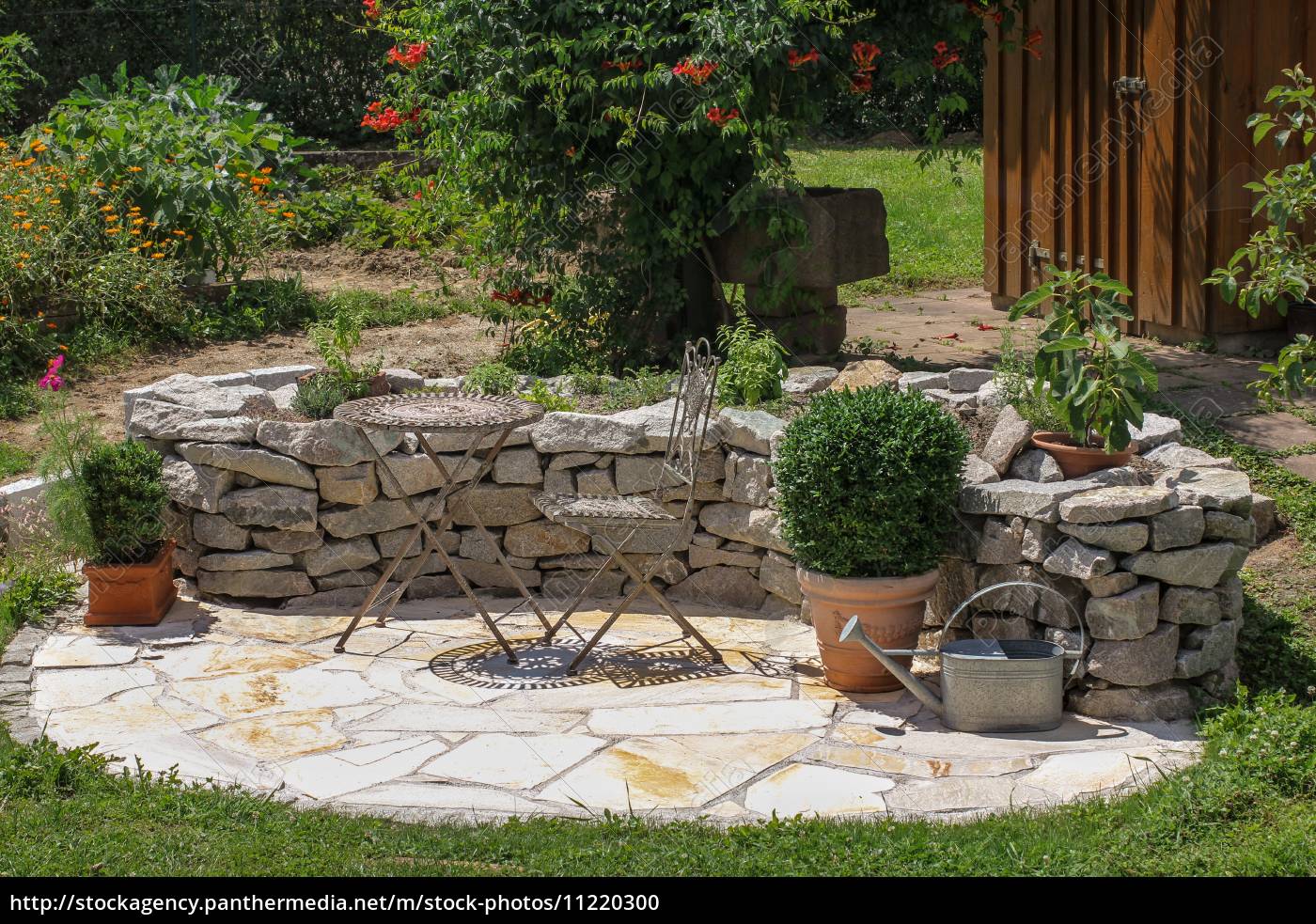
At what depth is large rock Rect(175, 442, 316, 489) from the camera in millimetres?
5645

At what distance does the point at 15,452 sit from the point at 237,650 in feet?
8.15

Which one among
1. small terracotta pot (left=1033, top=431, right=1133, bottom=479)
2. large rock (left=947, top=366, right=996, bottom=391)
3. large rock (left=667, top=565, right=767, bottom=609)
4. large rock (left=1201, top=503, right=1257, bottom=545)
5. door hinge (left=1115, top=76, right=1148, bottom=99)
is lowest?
large rock (left=667, top=565, right=767, bottom=609)

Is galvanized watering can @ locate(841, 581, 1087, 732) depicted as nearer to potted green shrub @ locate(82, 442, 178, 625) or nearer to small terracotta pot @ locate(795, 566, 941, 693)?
small terracotta pot @ locate(795, 566, 941, 693)

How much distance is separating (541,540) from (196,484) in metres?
1.41

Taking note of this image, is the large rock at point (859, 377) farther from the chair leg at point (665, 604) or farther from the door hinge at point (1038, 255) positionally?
the door hinge at point (1038, 255)

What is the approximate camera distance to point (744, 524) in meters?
5.56

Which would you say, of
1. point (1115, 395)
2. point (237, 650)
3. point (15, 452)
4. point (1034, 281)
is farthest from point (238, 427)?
point (1034, 281)

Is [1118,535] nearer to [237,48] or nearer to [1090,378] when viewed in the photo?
[1090,378]

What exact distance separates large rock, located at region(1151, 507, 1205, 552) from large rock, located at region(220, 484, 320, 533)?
321cm

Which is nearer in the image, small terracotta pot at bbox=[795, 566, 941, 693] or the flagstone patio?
the flagstone patio

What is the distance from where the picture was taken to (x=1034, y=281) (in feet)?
30.0

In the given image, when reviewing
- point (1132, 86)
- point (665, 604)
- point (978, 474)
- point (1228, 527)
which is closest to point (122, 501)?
point (665, 604)

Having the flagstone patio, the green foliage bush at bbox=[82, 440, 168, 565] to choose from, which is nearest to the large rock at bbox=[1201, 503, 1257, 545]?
the flagstone patio
